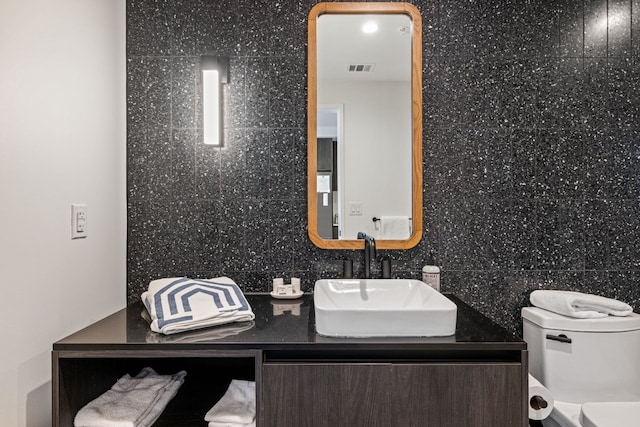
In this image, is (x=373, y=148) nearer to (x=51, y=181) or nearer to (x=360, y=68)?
(x=360, y=68)

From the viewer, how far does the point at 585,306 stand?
155 centimetres

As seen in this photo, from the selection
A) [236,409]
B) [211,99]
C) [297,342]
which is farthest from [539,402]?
[211,99]

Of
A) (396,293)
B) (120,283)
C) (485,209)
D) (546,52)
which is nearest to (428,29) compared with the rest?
(546,52)

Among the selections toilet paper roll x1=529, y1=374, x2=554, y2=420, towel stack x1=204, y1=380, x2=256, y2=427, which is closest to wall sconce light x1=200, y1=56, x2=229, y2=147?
towel stack x1=204, y1=380, x2=256, y2=427

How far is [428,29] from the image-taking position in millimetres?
1696

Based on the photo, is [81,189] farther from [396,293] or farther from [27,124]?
[396,293]

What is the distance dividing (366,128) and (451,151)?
36 cm

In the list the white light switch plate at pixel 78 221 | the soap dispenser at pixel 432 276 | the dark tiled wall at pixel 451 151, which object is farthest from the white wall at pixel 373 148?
the white light switch plate at pixel 78 221

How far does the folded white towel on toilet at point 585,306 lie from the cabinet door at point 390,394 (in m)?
0.63

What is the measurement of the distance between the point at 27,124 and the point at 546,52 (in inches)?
72.8

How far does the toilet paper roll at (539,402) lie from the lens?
135cm

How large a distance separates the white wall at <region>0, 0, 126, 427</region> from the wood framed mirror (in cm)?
77

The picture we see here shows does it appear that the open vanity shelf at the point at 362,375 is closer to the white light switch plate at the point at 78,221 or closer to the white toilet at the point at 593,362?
the white light switch plate at the point at 78,221

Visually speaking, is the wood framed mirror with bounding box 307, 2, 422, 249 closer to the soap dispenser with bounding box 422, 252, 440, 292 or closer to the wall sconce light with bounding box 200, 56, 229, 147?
the soap dispenser with bounding box 422, 252, 440, 292
